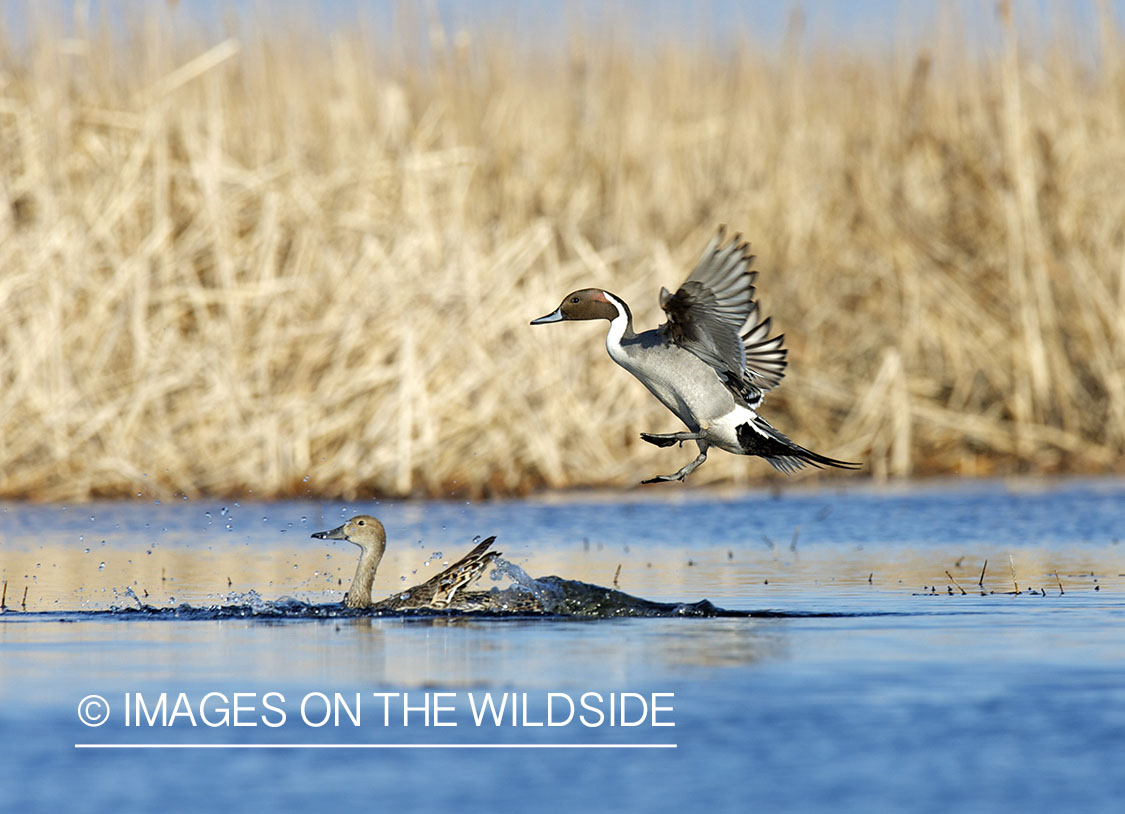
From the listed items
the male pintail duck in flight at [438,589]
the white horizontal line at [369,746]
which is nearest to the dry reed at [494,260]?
the male pintail duck in flight at [438,589]

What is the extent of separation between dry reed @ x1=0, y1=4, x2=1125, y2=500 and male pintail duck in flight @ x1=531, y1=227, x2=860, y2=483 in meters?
4.66

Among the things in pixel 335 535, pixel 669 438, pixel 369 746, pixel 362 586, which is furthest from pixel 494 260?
pixel 369 746

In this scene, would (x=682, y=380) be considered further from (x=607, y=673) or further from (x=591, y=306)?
(x=607, y=673)

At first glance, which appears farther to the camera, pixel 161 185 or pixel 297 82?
pixel 297 82

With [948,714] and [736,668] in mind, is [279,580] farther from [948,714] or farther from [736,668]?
[948,714]

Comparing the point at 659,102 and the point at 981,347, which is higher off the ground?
the point at 659,102

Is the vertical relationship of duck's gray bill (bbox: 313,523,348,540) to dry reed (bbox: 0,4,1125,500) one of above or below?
below

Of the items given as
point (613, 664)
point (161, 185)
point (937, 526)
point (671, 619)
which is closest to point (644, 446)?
point (937, 526)

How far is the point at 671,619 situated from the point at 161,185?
22.4 ft

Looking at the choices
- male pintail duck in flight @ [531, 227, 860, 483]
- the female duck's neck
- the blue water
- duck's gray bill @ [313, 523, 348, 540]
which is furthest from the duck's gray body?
duck's gray bill @ [313, 523, 348, 540]

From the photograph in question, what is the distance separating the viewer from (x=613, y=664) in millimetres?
6469

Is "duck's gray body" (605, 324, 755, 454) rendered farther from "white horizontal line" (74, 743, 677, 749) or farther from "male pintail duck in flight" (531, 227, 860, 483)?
"white horizontal line" (74, 743, 677, 749)

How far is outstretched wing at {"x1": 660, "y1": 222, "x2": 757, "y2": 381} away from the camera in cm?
731

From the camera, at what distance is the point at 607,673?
248 inches
